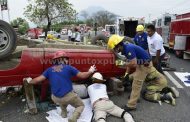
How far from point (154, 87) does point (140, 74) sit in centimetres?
70

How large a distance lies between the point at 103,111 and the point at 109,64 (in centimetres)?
143

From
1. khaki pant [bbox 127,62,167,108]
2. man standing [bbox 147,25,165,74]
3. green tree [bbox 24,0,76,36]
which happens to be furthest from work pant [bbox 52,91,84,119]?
green tree [bbox 24,0,76,36]

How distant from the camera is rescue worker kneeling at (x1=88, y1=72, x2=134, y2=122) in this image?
15.6 ft

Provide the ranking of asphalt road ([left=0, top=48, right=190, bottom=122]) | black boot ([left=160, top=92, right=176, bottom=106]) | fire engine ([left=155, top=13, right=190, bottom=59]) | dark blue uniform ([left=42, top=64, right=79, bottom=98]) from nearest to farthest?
1. dark blue uniform ([left=42, top=64, right=79, bottom=98])
2. asphalt road ([left=0, top=48, right=190, bottom=122])
3. black boot ([left=160, top=92, right=176, bottom=106])
4. fire engine ([left=155, top=13, right=190, bottom=59])

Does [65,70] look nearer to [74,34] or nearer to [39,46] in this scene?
[39,46]

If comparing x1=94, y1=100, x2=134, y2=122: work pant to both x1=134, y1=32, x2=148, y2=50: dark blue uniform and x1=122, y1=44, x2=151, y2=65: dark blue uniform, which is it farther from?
x1=134, y1=32, x2=148, y2=50: dark blue uniform

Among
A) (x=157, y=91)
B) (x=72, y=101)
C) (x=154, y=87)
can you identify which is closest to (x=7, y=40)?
(x=72, y=101)

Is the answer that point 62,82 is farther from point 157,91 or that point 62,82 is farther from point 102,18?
point 102,18

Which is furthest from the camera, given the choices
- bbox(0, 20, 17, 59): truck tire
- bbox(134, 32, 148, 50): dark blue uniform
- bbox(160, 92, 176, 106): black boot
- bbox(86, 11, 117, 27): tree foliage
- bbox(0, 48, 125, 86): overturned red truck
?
bbox(86, 11, 117, 27): tree foliage

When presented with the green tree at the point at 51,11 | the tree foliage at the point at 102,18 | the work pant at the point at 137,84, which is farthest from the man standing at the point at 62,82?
the tree foliage at the point at 102,18

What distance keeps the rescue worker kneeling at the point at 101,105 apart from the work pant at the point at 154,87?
3.68 ft

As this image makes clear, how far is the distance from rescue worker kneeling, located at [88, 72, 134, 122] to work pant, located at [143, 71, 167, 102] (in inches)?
44.2

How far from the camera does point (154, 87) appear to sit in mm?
6039

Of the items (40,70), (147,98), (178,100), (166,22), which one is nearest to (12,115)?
(40,70)
